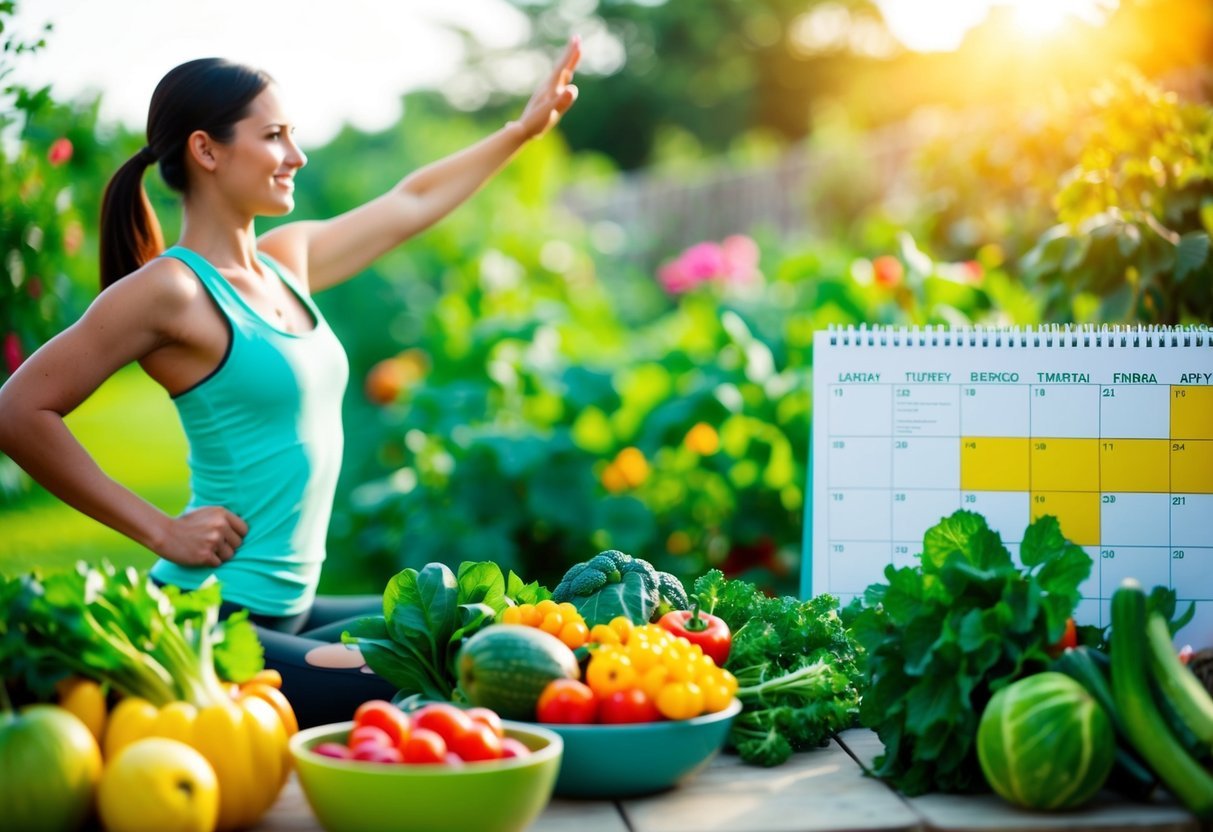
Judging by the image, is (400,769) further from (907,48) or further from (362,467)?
(907,48)

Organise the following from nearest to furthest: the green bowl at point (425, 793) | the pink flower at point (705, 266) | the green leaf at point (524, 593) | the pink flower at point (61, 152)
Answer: the green bowl at point (425, 793) < the green leaf at point (524, 593) < the pink flower at point (61, 152) < the pink flower at point (705, 266)

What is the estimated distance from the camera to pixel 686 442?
4.81 metres

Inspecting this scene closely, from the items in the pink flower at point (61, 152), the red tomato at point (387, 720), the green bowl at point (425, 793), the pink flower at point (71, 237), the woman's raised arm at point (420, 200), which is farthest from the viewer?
the pink flower at point (71, 237)

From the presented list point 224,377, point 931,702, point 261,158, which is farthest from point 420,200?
point 931,702

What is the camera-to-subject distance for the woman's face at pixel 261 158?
7.85ft

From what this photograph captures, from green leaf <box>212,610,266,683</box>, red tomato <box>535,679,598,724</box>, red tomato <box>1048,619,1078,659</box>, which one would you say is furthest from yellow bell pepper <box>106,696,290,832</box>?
red tomato <box>1048,619,1078,659</box>

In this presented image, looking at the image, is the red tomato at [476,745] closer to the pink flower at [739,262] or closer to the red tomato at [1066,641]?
the red tomato at [1066,641]

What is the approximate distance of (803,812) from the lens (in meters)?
1.63

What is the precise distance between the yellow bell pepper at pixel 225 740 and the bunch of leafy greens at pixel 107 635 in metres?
0.04

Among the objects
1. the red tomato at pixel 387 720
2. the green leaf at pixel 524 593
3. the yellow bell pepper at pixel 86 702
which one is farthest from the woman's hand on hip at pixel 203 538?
the red tomato at pixel 387 720

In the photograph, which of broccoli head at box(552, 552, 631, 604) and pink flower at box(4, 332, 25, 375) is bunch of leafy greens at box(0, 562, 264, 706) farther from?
pink flower at box(4, 332, 25, 375)

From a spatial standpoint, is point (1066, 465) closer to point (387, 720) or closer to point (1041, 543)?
point (1041, 543)

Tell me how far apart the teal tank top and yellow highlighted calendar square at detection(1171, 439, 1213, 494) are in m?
1.63

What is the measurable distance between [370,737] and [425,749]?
84mm
